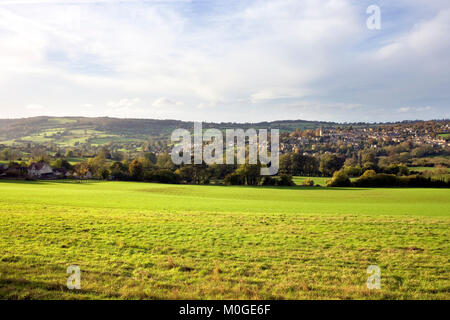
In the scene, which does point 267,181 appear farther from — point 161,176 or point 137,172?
point 137,172

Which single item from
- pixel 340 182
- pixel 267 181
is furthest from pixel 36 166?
pixel 340 182

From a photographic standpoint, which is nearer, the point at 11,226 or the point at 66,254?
the point at 66,254

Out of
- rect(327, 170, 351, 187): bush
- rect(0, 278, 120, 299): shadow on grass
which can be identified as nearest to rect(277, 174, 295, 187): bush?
rect(327, 170, 351, 187): bush

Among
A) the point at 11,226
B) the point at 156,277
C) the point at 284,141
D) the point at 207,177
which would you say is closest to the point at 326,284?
the point at 156,277

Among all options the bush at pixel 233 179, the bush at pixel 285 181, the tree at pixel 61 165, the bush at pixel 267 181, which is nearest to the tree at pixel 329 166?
the bush at pixel 285 181

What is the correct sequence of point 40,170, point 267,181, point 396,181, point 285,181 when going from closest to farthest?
point 396,181 < point 285,181 < point 267,181 < point 40,170

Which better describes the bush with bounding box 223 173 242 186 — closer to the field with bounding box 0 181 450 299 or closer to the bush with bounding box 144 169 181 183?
the bush with bounding box 144 169 181 183

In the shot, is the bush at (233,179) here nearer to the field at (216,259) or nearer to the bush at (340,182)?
the bush at (340,182)

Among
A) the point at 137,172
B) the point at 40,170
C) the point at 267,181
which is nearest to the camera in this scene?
the point at 267,181

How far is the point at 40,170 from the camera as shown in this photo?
239 feet

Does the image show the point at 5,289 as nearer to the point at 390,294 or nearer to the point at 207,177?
the point at 390,294

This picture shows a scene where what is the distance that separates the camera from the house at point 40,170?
71188 millimetres
